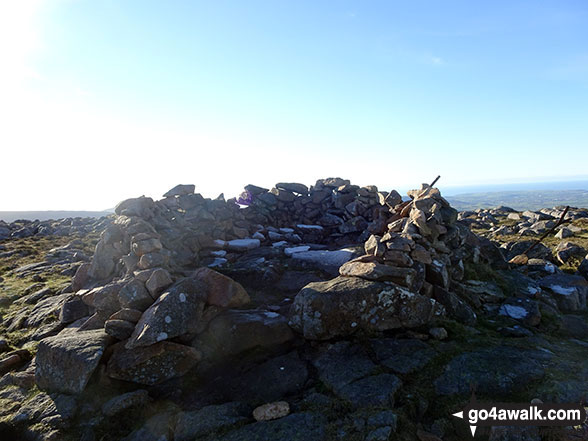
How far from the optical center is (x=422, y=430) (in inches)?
247

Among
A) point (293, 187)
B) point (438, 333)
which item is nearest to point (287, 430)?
point (438, 333)

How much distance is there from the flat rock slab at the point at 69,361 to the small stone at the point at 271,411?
14.7ft

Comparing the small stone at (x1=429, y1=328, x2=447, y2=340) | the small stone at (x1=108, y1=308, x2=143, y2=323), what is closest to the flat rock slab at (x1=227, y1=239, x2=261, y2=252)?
the small stone at (x1=108, y1=308, x2=143, y2=323)

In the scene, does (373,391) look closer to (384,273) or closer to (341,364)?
(341,364)

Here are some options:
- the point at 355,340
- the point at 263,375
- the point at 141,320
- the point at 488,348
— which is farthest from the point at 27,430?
the point at 488,348

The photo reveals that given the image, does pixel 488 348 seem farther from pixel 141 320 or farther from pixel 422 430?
pixel 141 320

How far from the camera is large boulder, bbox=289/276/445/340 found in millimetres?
9562

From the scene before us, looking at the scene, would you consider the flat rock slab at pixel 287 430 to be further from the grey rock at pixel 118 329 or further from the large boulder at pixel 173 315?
the grey rock at pixel 118 329

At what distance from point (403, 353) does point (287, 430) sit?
398 centimetres

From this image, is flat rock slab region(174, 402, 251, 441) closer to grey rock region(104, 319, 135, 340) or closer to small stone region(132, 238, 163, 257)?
grey rock region(104, 319, 135, 340)

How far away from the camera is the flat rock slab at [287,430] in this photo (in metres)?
6.25

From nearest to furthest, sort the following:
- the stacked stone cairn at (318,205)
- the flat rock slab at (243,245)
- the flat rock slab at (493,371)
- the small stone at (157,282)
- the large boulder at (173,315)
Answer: the flat rock slab at (493,371) < the large boulder at (173,315) < the small stone at (157,282) < the flat rock slab at (243,245) < the stacked stone cairn at (318,205)

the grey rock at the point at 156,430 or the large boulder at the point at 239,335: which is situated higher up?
the large boulder at the point at 239,335

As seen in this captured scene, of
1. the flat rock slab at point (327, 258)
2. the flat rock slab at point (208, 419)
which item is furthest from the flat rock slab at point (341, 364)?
the flat rock slab at point (327, 258)
